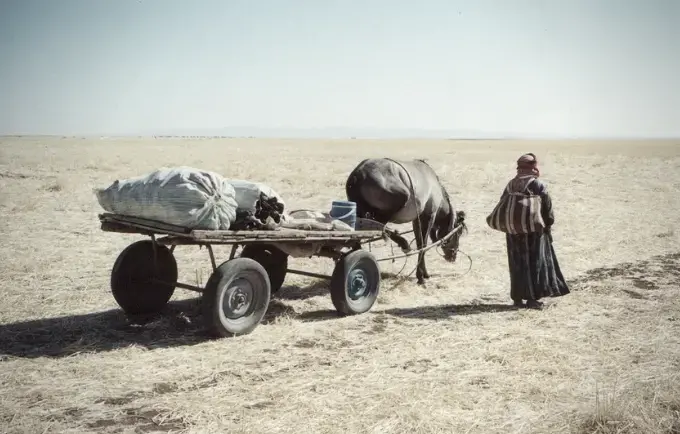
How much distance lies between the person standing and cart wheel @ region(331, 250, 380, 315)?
2156 millimetres

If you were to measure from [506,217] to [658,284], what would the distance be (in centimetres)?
370

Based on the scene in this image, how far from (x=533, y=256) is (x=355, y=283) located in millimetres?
2685

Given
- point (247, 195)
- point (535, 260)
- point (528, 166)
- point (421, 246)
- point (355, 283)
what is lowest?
point (355, 283)

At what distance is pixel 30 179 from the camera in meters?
23.3

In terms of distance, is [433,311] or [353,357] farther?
[433,311]

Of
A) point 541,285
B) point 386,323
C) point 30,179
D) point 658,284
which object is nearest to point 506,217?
point 541,285

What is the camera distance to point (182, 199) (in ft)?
18.0

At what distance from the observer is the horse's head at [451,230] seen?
10477mm

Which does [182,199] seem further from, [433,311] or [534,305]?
[534,305]

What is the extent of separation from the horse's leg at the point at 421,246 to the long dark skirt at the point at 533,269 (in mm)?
1906

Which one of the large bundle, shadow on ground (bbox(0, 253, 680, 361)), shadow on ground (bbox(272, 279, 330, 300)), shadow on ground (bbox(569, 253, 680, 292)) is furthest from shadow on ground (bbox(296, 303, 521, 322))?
the large bundle

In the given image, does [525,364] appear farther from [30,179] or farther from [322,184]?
[30,179]

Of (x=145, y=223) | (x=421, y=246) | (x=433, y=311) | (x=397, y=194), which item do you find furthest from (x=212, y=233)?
(x=421, y=246)

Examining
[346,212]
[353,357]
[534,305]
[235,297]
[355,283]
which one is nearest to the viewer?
[353,357]
